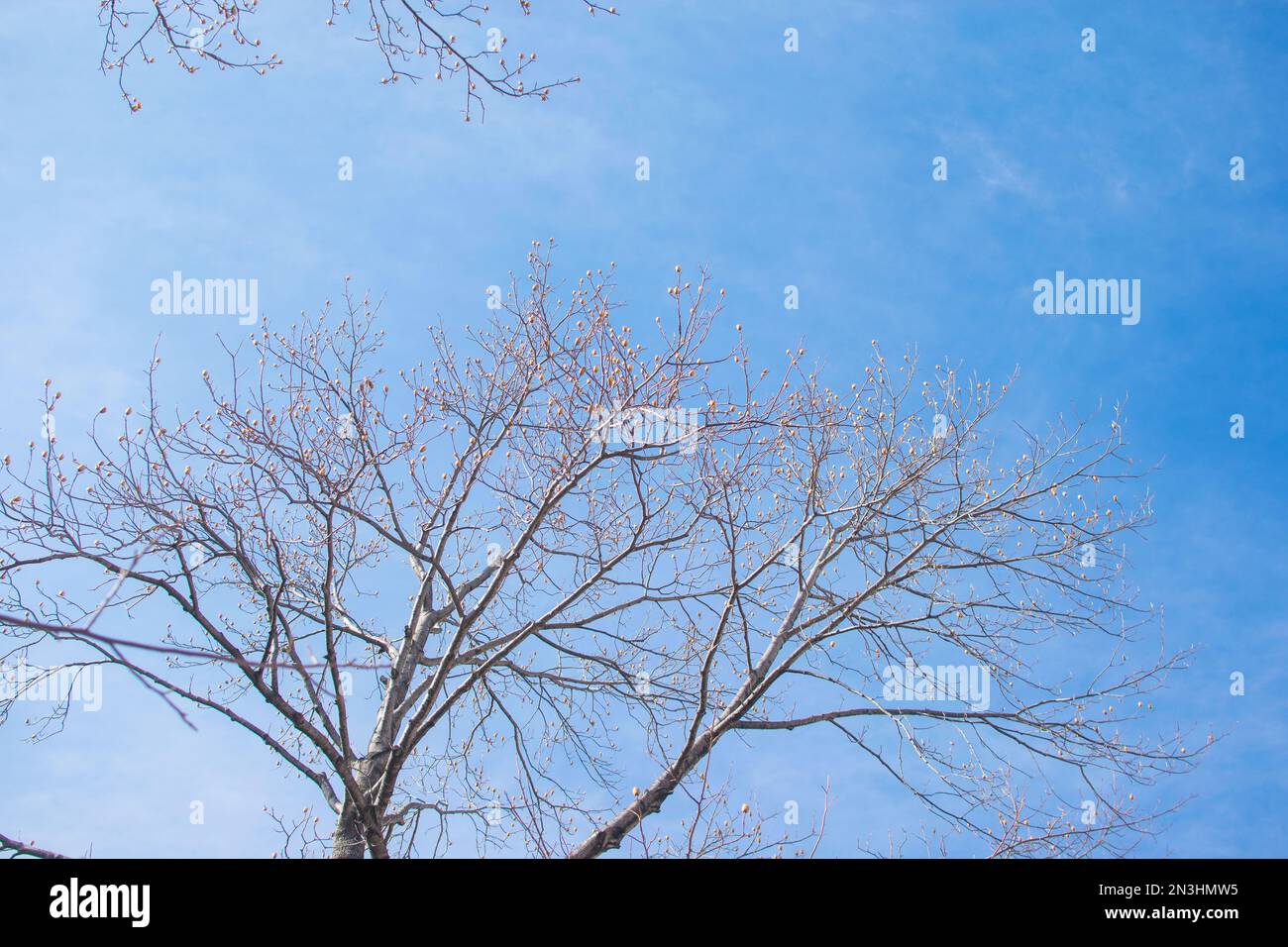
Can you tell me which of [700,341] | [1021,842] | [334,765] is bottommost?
[1021,842]

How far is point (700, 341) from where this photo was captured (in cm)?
632

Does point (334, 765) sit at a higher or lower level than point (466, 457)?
lower

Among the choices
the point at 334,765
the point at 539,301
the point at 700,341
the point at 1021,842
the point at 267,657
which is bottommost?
the point at 1021,842

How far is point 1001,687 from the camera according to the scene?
319 inches

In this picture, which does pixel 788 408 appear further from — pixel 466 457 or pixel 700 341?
pixel 466 457
